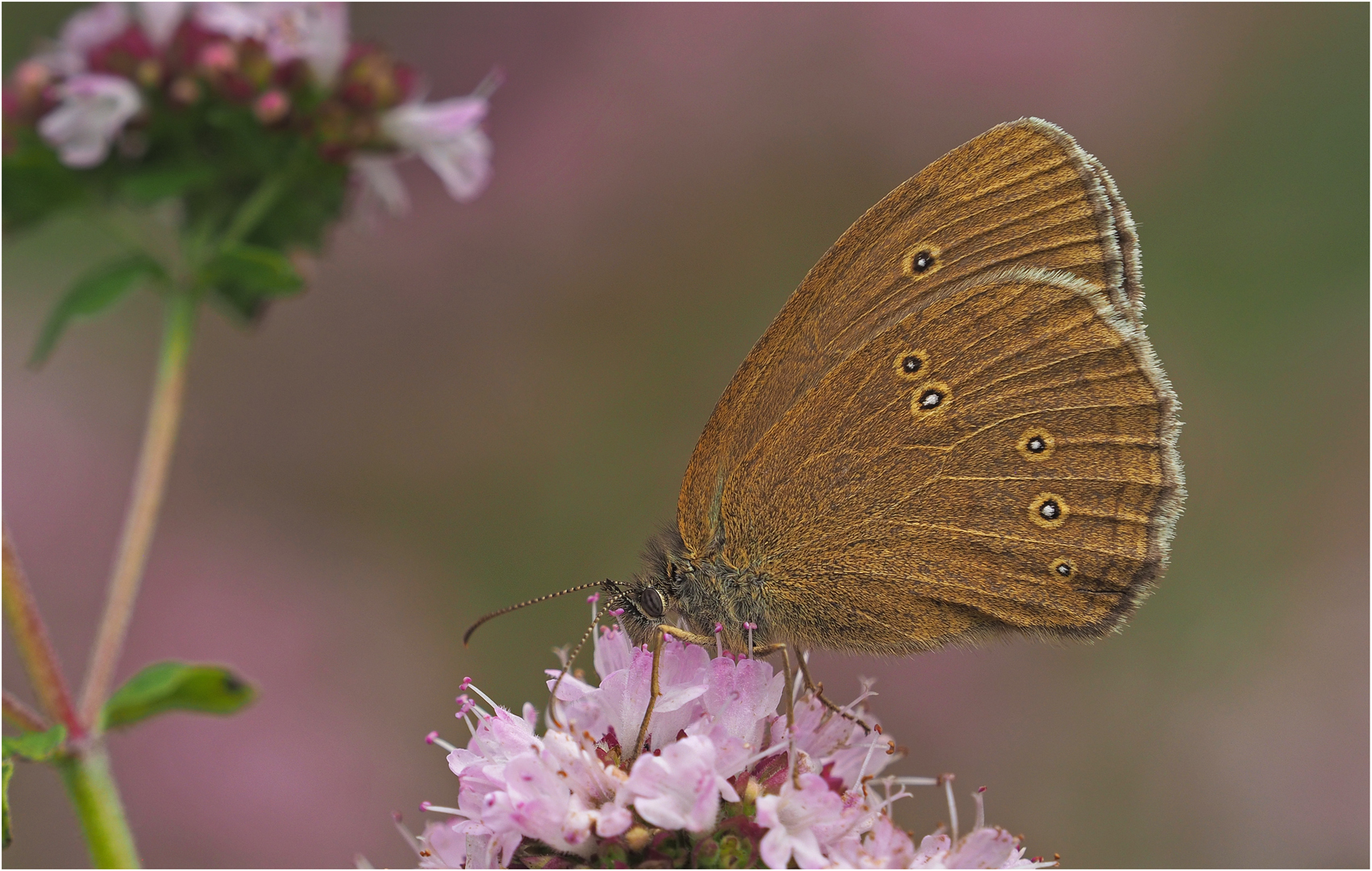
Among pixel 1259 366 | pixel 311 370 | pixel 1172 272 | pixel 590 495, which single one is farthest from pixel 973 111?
pixel 311 370

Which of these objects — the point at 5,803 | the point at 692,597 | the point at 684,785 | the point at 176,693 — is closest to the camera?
the point at 684,785

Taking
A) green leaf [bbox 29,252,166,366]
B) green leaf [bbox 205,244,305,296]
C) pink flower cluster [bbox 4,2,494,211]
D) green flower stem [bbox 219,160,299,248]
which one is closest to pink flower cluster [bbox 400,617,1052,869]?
green leaf [bbox 205,244,305,296]

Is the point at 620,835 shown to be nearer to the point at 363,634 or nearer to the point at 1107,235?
the point at 1107,235

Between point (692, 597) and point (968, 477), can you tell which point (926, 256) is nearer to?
point (968, 477)

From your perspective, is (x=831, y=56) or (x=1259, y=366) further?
(x=831, y=56)

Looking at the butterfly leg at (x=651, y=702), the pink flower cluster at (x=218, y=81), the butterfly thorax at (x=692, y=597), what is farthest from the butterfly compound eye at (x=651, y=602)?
the pink flower cluster at (x=218, y=81)

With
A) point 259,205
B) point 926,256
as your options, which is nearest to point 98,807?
point 259,205
